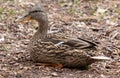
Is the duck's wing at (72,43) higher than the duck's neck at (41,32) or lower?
lower

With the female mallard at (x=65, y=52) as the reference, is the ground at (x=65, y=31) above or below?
below

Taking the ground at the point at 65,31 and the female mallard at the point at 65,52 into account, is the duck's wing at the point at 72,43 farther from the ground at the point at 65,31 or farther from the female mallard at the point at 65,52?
the ground at the point at 65,31

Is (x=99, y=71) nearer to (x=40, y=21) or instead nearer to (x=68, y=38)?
(x=68, y=38)

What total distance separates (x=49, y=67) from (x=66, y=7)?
429 cm

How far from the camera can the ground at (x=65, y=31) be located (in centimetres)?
660

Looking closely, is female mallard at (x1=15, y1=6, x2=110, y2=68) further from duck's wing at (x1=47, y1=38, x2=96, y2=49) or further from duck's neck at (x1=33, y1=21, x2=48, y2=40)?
duck's neck at (x1=33, y1=21, x2=48, y2=40)

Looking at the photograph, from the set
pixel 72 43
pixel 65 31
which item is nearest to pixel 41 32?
pixel 72 43

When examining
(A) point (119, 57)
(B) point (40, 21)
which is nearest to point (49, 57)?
(B) point (40, 21)

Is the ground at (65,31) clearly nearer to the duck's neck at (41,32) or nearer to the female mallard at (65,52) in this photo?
the female mallard at (65,52)

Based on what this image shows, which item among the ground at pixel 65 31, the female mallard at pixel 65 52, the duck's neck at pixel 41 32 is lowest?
the ground at pixel 65 31

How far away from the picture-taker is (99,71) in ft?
22.4

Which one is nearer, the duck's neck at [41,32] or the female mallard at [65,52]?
the female mallard at [65,52]

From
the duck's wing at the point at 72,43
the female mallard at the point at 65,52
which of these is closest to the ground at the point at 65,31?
the female mallard at the point at 65,52

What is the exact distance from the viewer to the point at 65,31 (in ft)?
29.0
